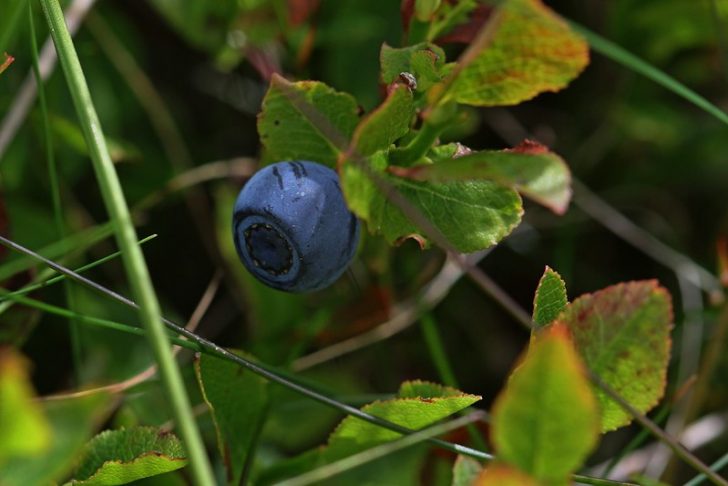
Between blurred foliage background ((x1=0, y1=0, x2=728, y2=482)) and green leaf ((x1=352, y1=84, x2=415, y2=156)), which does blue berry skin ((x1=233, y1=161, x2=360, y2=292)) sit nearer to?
green leaf ((x1=352, y1=84, x2=415, y2=156))

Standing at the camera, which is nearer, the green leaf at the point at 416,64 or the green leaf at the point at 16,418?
the green leaf at the point at 16,418

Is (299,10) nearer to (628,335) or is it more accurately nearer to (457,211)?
(457,211)

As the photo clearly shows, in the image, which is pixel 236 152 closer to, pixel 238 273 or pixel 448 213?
pixel 238 273

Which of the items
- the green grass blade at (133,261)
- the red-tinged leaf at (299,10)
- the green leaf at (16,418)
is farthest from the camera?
the red-tinged leaf at (299,10)

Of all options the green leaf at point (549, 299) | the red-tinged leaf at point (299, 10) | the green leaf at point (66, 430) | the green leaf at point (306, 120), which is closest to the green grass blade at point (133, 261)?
the green leaf at point (66, 430)

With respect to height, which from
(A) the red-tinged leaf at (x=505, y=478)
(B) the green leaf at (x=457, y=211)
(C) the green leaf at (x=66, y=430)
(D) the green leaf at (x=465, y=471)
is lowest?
(D) the green leaf at (x=465, y=471)

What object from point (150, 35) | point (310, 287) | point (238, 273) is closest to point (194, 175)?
point (238, 273)

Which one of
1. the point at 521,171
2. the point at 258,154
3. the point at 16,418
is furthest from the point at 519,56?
the point at 258,154

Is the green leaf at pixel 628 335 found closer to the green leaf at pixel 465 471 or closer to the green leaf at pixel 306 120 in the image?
the green leaf at pixel 465 471
